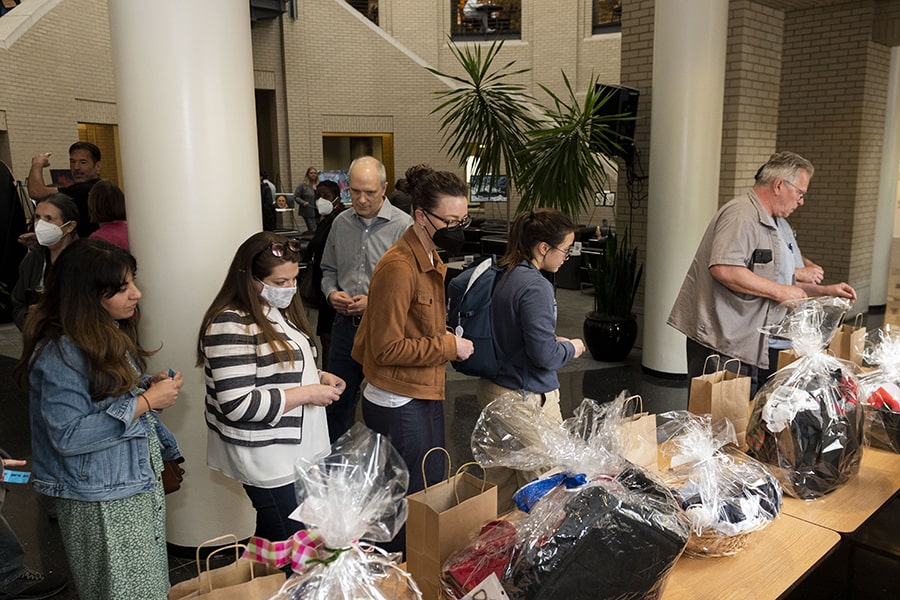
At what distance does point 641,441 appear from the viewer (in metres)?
1.89

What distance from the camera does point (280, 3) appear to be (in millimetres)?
16203

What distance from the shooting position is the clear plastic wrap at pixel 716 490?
1.65 metres

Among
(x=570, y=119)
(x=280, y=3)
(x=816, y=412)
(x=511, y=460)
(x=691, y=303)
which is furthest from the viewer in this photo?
(x=280, y=3)

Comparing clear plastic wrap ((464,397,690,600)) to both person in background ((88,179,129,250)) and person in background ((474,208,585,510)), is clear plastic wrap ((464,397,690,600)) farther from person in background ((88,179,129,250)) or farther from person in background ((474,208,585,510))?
person in background ((88,179,129,250))

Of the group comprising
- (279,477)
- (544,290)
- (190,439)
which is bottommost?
(190,439)

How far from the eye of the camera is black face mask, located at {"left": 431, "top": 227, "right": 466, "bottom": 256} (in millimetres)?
2571

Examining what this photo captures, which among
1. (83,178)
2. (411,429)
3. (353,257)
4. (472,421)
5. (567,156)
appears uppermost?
(567,156)

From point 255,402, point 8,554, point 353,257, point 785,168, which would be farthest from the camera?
point 353,257

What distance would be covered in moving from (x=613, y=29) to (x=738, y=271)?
702 inches

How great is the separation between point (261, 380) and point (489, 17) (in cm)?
1987

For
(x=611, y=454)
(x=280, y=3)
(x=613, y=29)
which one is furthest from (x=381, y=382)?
(x=613, y=29)

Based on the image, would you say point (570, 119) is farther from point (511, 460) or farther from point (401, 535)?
point (511, 460)

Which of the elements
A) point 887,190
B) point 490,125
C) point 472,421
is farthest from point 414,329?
point 887,190

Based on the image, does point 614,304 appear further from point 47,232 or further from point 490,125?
point 47,232
